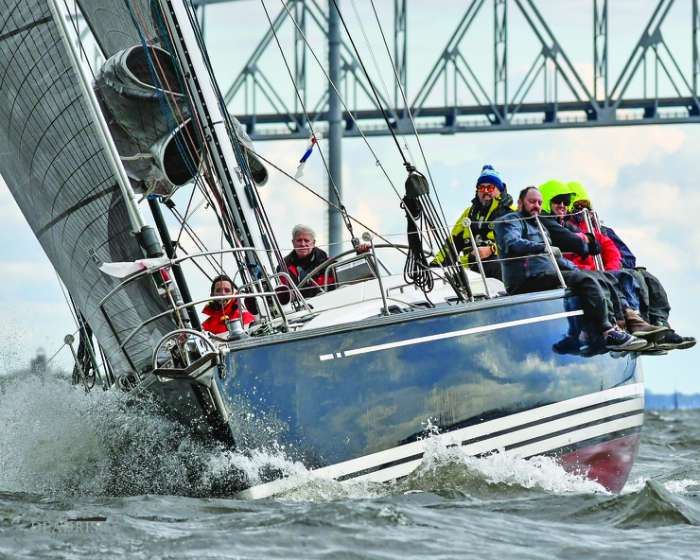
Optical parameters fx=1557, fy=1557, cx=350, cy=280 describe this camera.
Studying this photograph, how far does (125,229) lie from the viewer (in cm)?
783

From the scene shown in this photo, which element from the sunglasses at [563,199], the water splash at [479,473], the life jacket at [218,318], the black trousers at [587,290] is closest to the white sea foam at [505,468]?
the water splash at [479,473]

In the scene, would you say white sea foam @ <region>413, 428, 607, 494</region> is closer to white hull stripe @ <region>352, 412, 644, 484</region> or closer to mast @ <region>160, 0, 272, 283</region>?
white hull stripe @ <region>352, 412, 644, 484</region>

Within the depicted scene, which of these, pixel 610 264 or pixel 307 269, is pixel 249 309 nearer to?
pixel 307 269

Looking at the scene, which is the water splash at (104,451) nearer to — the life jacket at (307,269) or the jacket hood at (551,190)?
the life jacket at (307,269)

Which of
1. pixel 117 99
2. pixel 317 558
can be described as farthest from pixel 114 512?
pixel 117 99

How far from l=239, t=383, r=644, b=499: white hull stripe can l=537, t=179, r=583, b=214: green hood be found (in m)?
1.23

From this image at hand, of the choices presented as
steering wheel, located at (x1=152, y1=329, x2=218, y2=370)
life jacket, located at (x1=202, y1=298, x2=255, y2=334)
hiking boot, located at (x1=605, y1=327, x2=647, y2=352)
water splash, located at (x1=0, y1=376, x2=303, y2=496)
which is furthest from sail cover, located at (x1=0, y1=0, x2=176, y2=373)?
hiking boot, located at (x1=605, y1=327, x2=647, y2=352)

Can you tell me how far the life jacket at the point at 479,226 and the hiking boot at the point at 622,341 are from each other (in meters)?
0.82

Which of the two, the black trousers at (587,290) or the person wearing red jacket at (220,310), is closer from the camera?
the black trousers at (587,290)

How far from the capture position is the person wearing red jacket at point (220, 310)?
27.6 ft

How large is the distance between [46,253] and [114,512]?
7.94 feet

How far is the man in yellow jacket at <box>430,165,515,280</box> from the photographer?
353 inches

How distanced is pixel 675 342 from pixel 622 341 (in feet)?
1.86

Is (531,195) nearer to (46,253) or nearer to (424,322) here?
(424,322)
